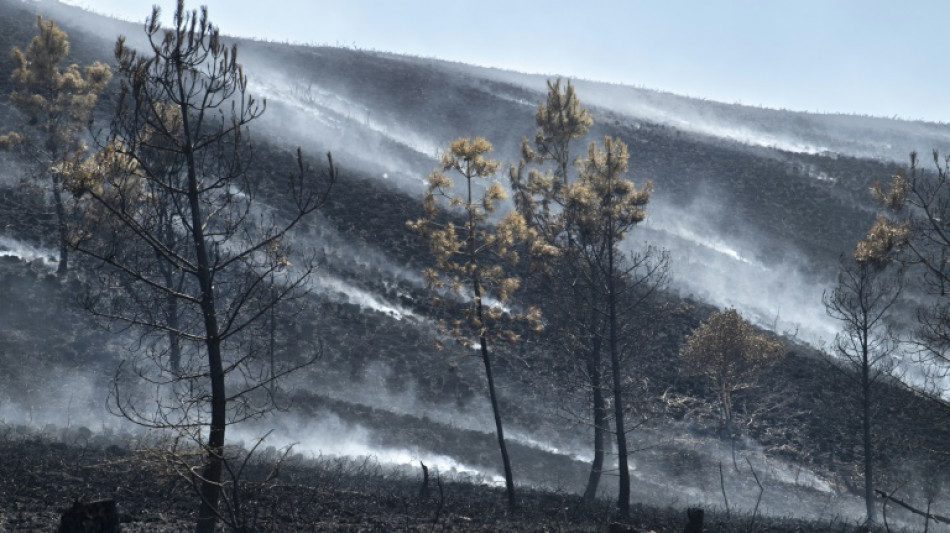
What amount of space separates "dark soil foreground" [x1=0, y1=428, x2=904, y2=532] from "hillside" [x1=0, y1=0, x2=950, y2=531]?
0.28 meters

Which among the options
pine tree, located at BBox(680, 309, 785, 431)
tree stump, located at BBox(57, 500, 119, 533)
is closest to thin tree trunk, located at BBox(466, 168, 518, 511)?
pine tree, located at BBox(680, 309, 785, 431)

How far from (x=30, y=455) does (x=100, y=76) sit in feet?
74.8

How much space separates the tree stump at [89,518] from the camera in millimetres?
6559

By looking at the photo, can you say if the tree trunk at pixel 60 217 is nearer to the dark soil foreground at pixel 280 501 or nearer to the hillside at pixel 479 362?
the hillside at pixel 479 362

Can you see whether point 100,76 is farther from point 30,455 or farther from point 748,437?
point 748,437

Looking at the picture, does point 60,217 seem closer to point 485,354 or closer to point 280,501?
point 485,354

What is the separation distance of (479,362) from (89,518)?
34038 mm

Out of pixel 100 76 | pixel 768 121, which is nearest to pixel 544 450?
pixel 100 76

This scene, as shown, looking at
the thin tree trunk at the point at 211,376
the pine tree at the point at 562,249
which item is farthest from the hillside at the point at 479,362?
the thin tree trunk at the point at 211,376

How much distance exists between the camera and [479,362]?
4034 centimetres

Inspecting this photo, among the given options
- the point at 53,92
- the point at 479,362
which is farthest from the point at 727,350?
the point at 53,92

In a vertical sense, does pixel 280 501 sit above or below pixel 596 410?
above

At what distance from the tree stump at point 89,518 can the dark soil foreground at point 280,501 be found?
55.5 inches

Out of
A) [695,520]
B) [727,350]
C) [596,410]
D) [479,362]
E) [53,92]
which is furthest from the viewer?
[479,362]
